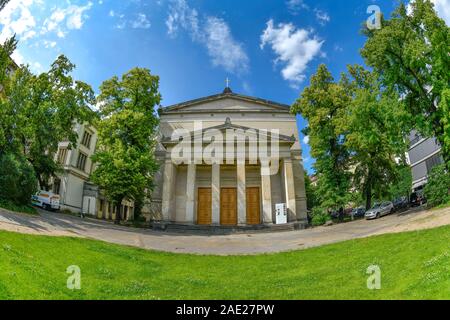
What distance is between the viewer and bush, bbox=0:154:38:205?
21.6 meters

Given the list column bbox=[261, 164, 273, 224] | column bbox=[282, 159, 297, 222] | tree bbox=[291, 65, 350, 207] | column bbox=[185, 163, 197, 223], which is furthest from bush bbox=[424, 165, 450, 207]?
column bbox=[185, 163, 197, 223]

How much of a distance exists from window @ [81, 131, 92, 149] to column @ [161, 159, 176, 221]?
2040 centimetres

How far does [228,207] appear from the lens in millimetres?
34406

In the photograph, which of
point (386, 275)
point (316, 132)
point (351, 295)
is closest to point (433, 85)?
point (316, 132)

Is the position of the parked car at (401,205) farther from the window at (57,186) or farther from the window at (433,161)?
the window at (57,186)

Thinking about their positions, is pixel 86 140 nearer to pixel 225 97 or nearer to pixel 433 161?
pixel 225 97

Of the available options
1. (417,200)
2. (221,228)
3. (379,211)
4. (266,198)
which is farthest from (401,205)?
(221,228)

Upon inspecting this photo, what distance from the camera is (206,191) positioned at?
117ft

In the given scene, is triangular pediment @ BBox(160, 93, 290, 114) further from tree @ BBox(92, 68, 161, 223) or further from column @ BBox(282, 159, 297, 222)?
column @ BBox(282, 159, 297, 222)

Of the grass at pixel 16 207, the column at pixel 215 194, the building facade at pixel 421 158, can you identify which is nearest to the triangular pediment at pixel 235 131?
the column at pixel 215 194

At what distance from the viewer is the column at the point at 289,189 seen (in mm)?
31859

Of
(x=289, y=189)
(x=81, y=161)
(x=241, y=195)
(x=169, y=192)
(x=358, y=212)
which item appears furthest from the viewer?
(x=81, y=161)

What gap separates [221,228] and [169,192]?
6786 mm
